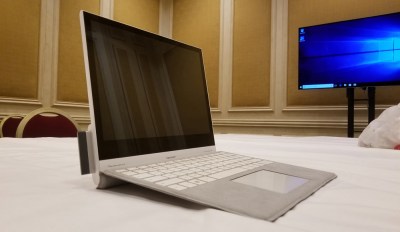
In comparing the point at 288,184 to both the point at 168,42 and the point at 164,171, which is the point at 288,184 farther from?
the point at 168,42

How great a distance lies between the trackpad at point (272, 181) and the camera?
1.39 ft

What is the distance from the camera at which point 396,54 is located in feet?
6.76

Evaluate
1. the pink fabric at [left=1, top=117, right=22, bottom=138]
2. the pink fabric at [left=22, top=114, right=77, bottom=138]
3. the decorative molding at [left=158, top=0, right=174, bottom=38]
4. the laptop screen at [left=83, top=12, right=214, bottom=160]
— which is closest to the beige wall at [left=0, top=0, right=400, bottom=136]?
the decorative molding at [left=158, top=0, right=174, bottom=38]

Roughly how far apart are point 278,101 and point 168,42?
230cm

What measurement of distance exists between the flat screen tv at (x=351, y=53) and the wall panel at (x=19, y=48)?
2163 mm

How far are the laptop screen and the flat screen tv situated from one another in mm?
1841

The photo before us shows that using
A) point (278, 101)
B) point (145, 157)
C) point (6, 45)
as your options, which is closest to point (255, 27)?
point (278, 101)

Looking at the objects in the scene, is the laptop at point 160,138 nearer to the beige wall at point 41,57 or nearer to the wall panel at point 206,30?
the beige wall at point 41,57

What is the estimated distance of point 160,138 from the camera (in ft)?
1.82

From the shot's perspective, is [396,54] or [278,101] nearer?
[396,54]

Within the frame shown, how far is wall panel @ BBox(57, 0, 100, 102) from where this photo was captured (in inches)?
103

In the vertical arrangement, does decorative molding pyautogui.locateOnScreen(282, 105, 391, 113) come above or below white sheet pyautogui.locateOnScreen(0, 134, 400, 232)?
above

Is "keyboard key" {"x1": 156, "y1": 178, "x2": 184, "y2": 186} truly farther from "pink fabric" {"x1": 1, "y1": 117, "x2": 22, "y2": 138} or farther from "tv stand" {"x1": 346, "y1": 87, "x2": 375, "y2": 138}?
"tv stand" {"x1": 346, "y1": 87, "x2": 375, "y2": 138}

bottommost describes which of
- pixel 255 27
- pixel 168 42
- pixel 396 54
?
pixel 168 42
